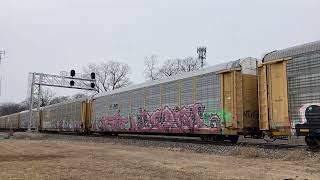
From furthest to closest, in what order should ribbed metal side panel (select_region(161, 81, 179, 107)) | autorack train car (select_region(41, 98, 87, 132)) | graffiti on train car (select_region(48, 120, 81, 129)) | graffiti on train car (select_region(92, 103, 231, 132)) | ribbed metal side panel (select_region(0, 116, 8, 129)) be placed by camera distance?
ribbed metal side panel (select_region(0, 116, 8, 129)), graffiti on train car (select_region(48, 120, 81, 129)), autorack train car (select_region(41, 98, 87, 132)), ribbed metal side panel (select_region(161, 81, 179, 107)), graffiti on train car (select_region(92, 103, 231, 132))

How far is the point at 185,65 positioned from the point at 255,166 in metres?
80.9

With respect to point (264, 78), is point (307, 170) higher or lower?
lower

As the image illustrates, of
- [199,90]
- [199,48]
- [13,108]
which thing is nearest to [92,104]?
[199,90]

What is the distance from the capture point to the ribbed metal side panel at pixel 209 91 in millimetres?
19656

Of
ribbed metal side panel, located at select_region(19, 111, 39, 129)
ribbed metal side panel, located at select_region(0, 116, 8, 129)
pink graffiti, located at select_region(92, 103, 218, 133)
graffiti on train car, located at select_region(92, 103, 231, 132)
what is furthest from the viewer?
ribbed metal side panel, located at select_region(0, 116, 8, 129)

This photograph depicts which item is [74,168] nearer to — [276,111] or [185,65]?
[276,111]

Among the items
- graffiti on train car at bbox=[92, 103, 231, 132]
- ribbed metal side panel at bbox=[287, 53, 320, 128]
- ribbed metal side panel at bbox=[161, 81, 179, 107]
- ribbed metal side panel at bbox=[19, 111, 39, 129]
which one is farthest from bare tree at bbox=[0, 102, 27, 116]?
ribbed metal side panel at bbox=[287, 53, 320, 128]

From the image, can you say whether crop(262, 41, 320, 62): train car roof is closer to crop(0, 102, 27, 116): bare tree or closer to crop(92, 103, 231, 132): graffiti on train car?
crop(92, 103, 231, 132): graffiti on train car

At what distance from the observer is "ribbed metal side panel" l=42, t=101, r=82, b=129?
132 feet

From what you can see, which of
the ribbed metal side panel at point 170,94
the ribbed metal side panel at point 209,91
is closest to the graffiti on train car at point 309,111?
the ribbed metal side panel at point 209,91

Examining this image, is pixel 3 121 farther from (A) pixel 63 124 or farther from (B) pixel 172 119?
(B) pixel 172 119

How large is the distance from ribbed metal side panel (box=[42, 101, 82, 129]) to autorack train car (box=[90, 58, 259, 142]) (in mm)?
11683

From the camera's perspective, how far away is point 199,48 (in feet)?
247

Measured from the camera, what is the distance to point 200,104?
20.8 meters
